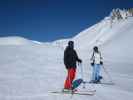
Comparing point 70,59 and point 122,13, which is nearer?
point 70,59

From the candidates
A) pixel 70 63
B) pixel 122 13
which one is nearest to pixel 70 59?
pixel 70 63

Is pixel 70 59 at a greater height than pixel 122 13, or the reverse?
pixel 122 13

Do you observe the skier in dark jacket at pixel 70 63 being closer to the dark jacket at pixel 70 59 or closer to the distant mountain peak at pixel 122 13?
the dark jacket at pixel 70 59

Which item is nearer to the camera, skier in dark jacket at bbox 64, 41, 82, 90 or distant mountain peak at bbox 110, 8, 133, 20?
skier in dark jacket at bbox 64, 41, 82, 90

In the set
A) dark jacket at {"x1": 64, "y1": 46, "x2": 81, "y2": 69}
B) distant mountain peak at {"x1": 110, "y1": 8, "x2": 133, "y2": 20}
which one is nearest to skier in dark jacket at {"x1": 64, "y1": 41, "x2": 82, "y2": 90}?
dark jacket at {"x1": 64, "y1": 46, "x2": 81, "y2": 69}

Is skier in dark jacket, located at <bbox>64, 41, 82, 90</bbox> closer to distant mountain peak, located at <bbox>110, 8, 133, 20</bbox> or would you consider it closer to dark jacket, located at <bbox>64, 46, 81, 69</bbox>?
dark jacket, located at <bbox>64, 46, 81, 69</bbox>

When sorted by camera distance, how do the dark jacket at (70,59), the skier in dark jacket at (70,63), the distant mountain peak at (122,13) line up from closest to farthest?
the skier in dark jacket at (70,63) < the dark jacket at (70,59) < the distant mountain peak at (122,13)

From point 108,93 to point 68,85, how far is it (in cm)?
160

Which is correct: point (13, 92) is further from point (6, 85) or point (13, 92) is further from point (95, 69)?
point (95, 69)

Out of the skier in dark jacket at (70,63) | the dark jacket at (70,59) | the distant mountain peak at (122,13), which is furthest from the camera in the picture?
the distant mountain peak at (122,13)

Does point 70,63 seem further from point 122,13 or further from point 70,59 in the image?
point 122,13

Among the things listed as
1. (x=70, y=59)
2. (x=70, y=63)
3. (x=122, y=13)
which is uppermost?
(x=122, y=13)

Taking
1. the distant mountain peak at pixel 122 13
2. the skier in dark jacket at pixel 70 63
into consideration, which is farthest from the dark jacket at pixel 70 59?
the distant mountain peak at pixel 122 13

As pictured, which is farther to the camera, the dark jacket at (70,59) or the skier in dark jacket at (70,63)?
the dark jacket at (70,59)
